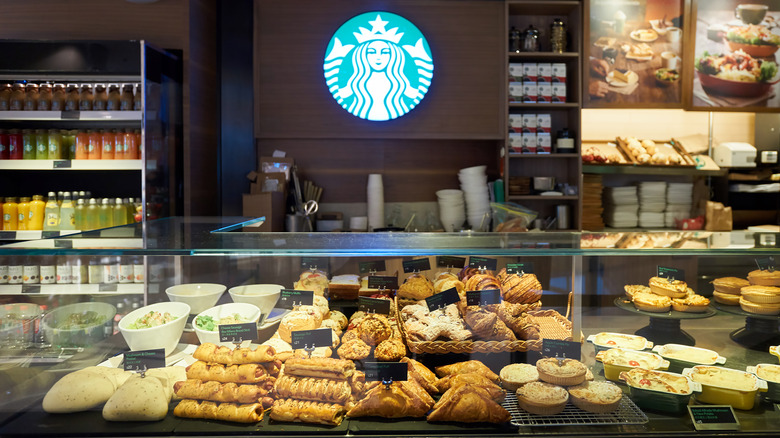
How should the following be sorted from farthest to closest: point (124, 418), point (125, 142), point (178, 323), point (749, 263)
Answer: point (125, 142) → point (749, 263) → point (178, 323) → point (124, 418)

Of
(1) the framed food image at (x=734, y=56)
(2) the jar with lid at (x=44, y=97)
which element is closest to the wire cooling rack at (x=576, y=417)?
(2) the jar with lid at (x=44, y=97)

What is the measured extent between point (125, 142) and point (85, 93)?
1.30ft

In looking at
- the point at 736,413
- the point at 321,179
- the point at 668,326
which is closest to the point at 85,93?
the point at 321,179

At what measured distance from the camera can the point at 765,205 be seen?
4.89 metres

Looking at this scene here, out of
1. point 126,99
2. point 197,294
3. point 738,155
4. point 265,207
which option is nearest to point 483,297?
point 197,294

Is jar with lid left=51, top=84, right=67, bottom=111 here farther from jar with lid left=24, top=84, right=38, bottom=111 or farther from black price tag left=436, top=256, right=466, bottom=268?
black price tag left=436, top=256, right=466, bottom=268

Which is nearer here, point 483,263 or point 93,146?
point 483,263

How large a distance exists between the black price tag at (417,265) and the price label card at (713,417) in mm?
865

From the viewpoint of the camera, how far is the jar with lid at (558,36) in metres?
4.54

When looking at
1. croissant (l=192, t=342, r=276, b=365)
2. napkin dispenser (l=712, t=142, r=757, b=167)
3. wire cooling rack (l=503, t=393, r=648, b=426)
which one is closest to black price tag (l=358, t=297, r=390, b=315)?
croissant (l=192, t=342, r=276, b=365)

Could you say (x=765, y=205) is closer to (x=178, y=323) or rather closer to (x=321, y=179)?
(x=321, y=179)

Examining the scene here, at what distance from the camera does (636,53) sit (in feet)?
15.5

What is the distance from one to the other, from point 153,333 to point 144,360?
127 millimetres

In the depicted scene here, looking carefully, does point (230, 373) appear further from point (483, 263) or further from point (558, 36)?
point (558, 36)
